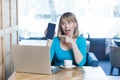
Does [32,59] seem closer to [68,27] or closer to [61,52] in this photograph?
[61,52]

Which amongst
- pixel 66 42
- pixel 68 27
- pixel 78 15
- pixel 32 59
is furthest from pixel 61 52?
pixel 78 15

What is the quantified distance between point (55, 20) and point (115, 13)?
Result: 1.76 metres

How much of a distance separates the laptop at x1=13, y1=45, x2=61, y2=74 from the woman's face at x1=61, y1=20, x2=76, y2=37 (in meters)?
0.64

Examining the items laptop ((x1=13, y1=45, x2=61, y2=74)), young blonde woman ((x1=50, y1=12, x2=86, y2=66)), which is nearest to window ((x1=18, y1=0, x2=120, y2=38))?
young blonde woman ((x1=50, y1=12, x2=86, y2=66))

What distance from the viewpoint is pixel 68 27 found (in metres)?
2.56

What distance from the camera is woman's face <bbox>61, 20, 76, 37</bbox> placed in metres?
2.57

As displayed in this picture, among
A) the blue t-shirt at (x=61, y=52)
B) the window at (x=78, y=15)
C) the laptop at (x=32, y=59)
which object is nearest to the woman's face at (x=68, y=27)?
the blue t-shirt at (x=61, y=52)

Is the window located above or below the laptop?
above

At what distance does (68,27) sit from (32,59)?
2.34 feet

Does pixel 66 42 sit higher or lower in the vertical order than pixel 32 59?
higher

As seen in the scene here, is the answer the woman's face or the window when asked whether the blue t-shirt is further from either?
the window

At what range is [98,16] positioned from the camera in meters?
6.61

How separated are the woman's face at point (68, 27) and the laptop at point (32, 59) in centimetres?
64

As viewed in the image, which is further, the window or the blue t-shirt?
the window
